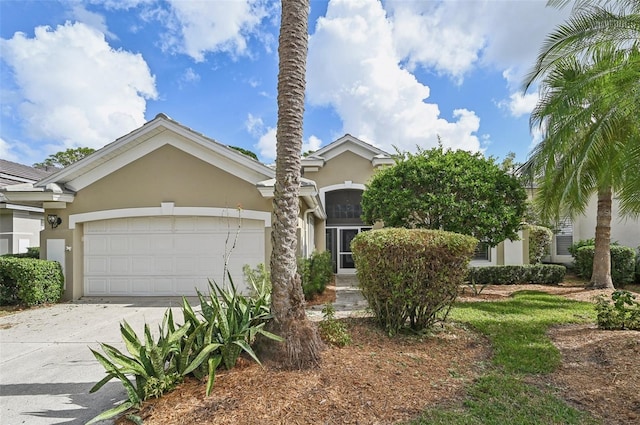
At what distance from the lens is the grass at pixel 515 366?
11.8 ft

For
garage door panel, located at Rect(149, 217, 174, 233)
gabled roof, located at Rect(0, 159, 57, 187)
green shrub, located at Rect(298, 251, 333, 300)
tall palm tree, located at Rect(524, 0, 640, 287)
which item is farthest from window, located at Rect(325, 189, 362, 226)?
gabled roof, located at Rect(0, 159, 57, 187)

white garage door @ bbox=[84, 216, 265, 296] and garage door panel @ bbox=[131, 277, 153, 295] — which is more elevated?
white garage door @ bbox=[84, 216, 265, 296]

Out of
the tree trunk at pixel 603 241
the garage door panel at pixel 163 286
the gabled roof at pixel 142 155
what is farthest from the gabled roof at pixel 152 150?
the tree trunk at pixel 603 241

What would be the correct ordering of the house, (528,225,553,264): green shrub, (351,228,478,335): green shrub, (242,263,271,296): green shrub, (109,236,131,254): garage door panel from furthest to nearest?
(528,225,553,264): green shrub, (109,236,131,254): garage door panel, the house, (242,263,271,296): green shrub, (351,228,478,335): green shrub

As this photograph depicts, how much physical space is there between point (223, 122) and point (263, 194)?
502cm

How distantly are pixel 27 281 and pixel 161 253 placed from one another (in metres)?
3.72

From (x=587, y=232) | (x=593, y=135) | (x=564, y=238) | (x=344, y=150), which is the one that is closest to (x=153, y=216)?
(x=344, y=150)

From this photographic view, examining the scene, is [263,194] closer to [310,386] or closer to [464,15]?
[310,386]

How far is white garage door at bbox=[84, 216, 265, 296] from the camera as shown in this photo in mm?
11055

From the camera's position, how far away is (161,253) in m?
11.2

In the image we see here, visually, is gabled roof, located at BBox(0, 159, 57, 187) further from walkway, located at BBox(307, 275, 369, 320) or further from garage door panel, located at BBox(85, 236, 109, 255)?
walkway, located at BBox(307, 275, 369, 320)

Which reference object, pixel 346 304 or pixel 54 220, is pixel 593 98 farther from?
pixel 54 220

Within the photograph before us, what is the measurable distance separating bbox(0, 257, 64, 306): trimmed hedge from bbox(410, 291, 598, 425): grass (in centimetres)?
1165

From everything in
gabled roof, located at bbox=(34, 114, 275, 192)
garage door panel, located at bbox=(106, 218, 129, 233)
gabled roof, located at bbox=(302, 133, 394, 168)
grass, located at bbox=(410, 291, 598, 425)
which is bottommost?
grass, located at bbox=(410, 291, 598, 425)
